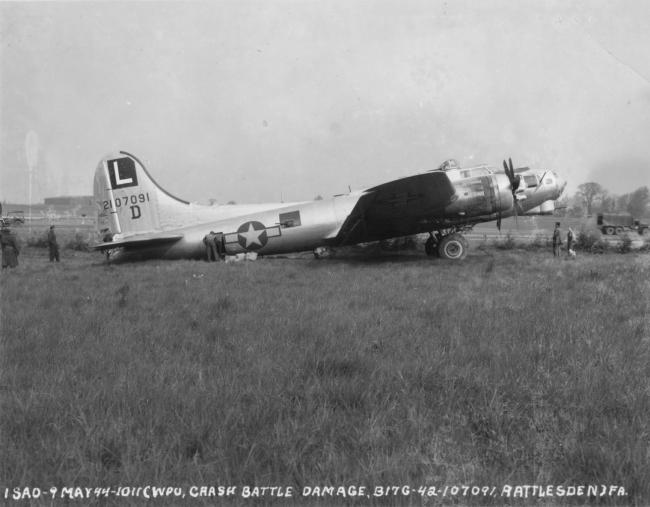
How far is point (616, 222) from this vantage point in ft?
135

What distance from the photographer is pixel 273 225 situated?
14.9 metres

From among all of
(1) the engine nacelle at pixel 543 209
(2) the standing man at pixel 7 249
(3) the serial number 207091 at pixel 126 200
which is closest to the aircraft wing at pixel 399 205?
(1) the engine nacelle at pixel 543 209

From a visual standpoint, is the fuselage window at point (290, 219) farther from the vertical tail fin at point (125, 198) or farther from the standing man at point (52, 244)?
the standing man at point (52, 244)

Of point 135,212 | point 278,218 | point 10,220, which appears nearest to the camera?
point 278,218

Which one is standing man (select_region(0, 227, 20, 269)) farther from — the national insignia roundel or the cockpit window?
the cockpit window

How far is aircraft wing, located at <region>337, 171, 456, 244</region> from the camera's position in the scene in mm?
12750

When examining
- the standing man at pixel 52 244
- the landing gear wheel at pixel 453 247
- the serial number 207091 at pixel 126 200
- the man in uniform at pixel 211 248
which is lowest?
the landing gear wheel at pixel 453 247

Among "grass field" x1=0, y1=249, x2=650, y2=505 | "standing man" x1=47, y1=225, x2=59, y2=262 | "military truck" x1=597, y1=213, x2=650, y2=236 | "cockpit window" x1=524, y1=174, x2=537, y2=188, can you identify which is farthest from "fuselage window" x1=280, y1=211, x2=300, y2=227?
"military truck" x1=597, y1=213, x2=650, y2=236

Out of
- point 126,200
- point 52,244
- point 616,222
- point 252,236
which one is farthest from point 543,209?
point 616,222

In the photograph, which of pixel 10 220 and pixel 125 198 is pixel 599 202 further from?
pixel 10 220

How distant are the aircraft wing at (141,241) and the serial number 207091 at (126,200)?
1393 millimetres

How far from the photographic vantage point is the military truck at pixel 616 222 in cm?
3934

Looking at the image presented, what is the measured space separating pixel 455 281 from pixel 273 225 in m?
8.49

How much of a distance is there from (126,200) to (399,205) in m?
10.8
